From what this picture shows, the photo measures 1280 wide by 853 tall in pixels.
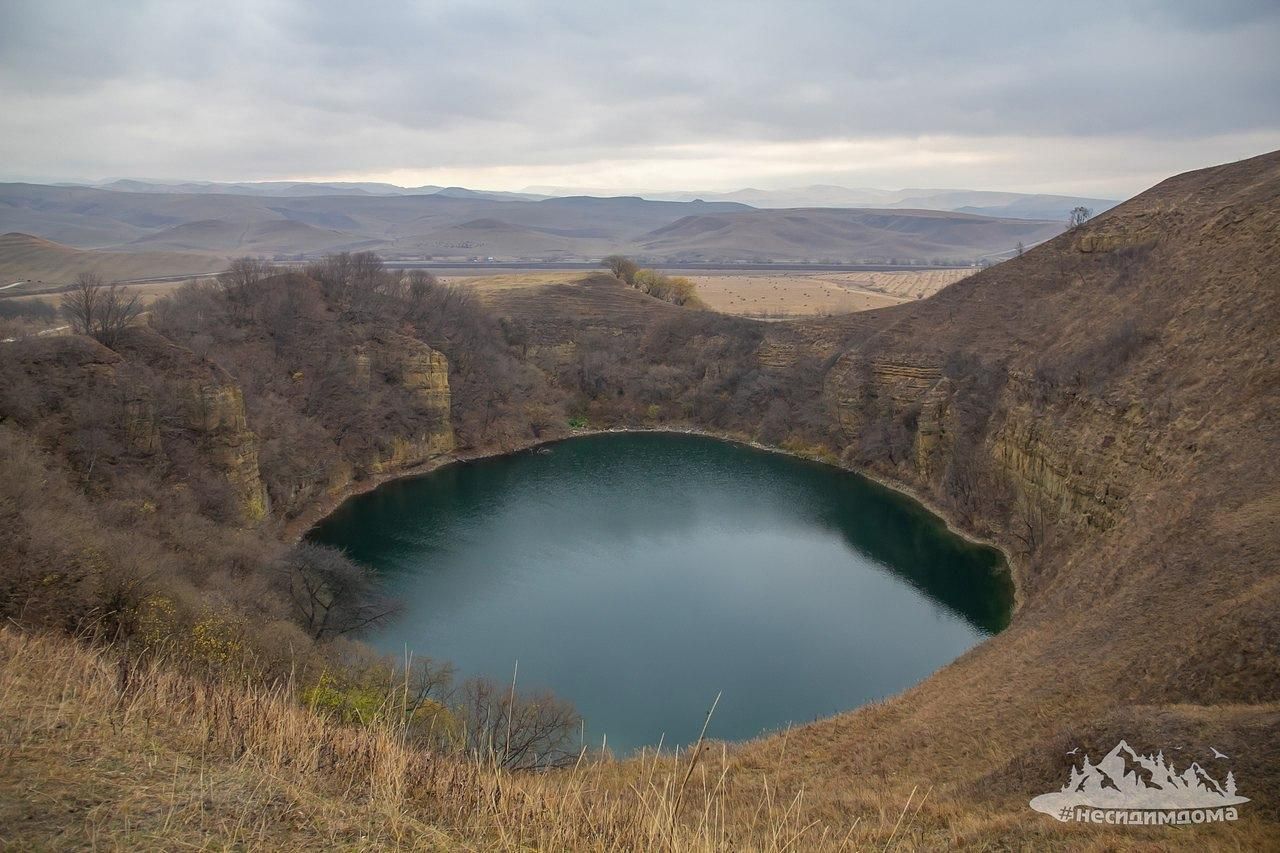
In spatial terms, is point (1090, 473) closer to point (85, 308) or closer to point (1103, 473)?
point (1103, 473)

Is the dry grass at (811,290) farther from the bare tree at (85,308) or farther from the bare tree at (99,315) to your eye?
the bare tree at (85,308)

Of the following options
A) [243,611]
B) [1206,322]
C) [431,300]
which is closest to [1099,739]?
[243,611]

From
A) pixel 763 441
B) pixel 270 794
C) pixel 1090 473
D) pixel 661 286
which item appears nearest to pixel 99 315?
pixel 270 794

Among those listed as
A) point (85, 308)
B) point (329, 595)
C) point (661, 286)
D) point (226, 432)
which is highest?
point (661, 286)

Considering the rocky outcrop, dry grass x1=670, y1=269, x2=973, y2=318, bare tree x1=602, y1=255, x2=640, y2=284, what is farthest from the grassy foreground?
bare tree x1=602, y1=255, x2=640, y2=284

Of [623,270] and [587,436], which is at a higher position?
[623,270]

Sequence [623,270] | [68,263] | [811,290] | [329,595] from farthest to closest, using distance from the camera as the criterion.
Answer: [811,290] < [68,263] < [623,270] < [329,595]

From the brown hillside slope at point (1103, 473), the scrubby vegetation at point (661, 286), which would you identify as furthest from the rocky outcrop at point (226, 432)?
the scrubby vegetation at point (661, 286)
